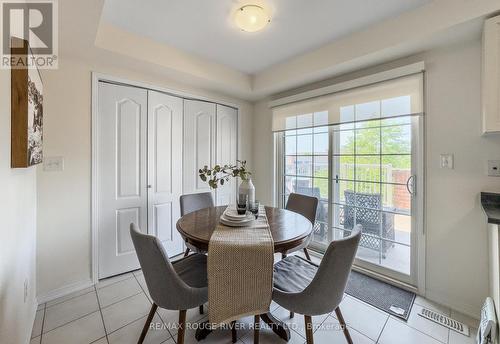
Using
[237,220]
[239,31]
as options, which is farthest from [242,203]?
[239,31]

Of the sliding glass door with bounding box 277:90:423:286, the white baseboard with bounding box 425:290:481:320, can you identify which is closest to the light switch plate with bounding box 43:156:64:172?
the sliding glass door with bounding box 277:90:423:286

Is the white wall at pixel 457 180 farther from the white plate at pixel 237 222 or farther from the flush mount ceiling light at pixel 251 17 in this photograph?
the white plate at pixel 237 222

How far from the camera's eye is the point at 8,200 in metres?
1.00

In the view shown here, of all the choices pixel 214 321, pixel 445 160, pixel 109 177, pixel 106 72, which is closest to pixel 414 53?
pixel 445 160

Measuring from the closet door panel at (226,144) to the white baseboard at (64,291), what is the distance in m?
1.69

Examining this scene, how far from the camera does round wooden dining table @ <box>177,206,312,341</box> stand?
55.1 inches

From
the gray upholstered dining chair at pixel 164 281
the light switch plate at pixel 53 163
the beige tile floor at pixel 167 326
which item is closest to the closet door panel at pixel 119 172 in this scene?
the light switch plate at pixel 53 163

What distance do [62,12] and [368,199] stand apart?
307 centimetres

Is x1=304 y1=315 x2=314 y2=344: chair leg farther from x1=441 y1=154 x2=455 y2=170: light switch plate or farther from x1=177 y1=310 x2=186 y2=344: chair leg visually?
x1=441 y1=154 x2=455 y2=170: light switch plate

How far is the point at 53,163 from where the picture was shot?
78.6 inches

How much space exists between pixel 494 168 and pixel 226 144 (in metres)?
2.77

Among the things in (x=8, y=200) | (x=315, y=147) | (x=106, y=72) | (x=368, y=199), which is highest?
(x=106, y=72)

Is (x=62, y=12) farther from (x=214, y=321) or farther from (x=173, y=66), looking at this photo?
(x=214, y=321)

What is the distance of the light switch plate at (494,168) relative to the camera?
5.46ft
